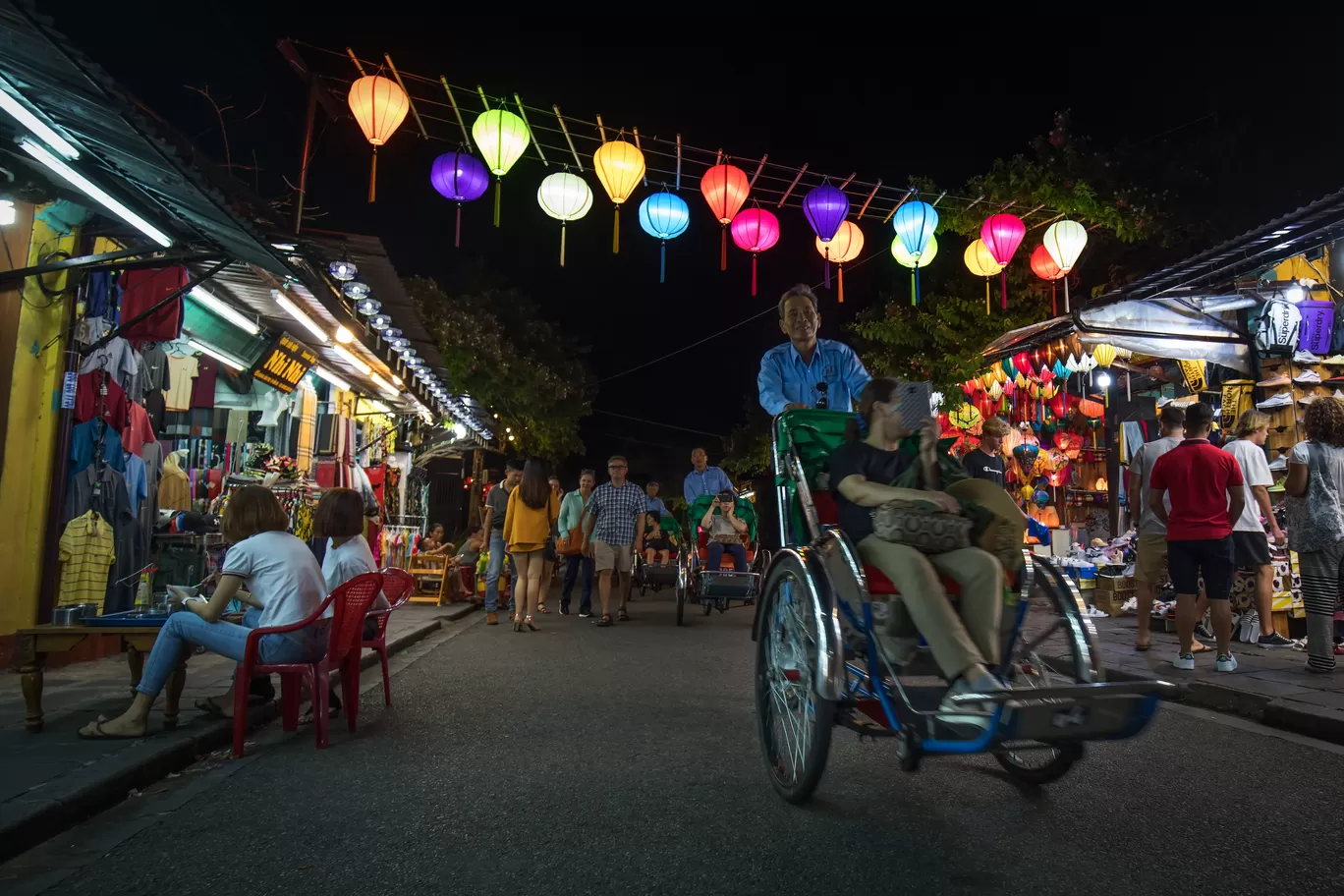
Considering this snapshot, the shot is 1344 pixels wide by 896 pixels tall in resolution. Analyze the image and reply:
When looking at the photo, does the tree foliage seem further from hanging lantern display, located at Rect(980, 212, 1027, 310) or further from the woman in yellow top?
hanging lantern display, located at Rect(980, 212, 1027, 310)

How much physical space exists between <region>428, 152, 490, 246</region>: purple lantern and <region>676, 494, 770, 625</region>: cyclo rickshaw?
4605mm

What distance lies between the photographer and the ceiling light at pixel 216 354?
946 centimetres

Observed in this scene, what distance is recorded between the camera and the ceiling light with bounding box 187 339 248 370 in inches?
372

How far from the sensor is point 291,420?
466 inches

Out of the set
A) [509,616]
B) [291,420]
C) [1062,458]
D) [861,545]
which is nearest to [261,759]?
[861,545]

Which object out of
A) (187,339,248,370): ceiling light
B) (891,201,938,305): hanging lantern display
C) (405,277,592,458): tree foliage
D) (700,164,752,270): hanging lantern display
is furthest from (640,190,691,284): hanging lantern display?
(405,277,592,458): tree foliage

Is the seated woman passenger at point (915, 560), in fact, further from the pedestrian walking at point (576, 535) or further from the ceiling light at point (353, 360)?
the ceiling light at point (353, 360)

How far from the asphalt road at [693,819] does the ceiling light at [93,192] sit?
3.92m

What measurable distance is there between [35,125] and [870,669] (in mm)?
5499

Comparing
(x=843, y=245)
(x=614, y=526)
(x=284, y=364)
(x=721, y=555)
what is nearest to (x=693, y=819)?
(x=614, y=526)

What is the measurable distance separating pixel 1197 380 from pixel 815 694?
10.9 meters

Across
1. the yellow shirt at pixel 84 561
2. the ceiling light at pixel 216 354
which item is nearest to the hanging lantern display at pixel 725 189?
the ceiling light at pixel 216 354

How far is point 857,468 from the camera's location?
3.69m

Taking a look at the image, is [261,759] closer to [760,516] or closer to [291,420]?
[760,516]
